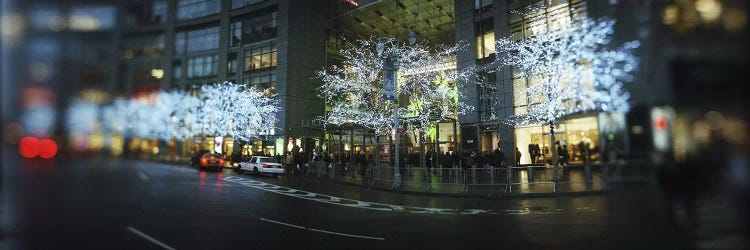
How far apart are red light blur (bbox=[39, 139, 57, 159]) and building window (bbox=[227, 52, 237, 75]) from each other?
3.45ft

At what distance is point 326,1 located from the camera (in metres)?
4.00

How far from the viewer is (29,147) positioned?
6.55 ft

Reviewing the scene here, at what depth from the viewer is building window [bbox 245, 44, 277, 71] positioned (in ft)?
9.54

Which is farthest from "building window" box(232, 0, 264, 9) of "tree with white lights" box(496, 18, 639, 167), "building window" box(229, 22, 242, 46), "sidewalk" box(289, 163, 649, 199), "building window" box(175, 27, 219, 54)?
"sidewalk" box(289, 163, 649, 199)

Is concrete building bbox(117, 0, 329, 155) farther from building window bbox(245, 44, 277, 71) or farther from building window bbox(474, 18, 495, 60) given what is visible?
building window bbox(474, 18, 495, 60)

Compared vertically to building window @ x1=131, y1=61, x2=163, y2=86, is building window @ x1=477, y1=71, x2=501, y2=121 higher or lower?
higher

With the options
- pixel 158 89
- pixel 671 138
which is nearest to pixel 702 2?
pixel 671 138

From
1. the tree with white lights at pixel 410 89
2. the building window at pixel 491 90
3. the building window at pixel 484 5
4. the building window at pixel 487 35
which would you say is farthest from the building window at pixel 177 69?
the tree with white lights at pixel 410 89

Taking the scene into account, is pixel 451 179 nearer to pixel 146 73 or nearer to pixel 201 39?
pixel 201 39

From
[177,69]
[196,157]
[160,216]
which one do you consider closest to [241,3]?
[177,69]

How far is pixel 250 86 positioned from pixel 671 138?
250cm

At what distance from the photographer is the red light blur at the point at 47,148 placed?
1.92 m

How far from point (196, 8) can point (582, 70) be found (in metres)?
2.16

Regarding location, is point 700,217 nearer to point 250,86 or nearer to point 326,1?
point 250,86
